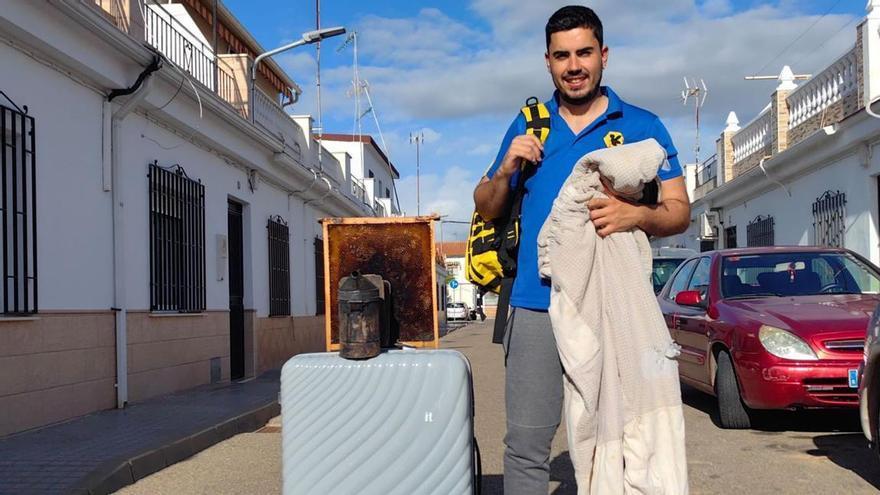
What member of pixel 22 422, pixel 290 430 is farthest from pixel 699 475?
pixel 22 422

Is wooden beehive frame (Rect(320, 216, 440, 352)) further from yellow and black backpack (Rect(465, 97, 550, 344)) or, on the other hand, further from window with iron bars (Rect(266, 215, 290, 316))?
window with iron bars (Rect(266, 215, 290, 316))

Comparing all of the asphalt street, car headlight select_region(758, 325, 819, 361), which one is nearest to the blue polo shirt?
the asphalt street

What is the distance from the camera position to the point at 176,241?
442 inches

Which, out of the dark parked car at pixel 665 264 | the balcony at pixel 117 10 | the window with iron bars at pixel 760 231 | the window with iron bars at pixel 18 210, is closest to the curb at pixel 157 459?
the window with iron bars at pixel 18 210

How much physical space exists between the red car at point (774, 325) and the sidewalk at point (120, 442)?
4268 millimetres

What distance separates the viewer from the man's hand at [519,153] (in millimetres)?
2734

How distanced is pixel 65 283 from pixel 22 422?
4.66ft

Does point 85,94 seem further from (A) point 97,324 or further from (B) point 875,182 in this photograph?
(B) point 875,182

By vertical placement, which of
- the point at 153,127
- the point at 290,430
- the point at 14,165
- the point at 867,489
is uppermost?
the point at 153,127

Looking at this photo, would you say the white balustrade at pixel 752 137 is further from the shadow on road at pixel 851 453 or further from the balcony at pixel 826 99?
the shadow on road at pixel 851 453

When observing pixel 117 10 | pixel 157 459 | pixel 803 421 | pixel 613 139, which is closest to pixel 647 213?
pixel 613 139

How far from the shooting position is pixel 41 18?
7.70m

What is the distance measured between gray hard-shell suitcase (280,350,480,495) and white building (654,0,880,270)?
36.3ft

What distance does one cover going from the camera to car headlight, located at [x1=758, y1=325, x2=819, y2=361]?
6500 mm
